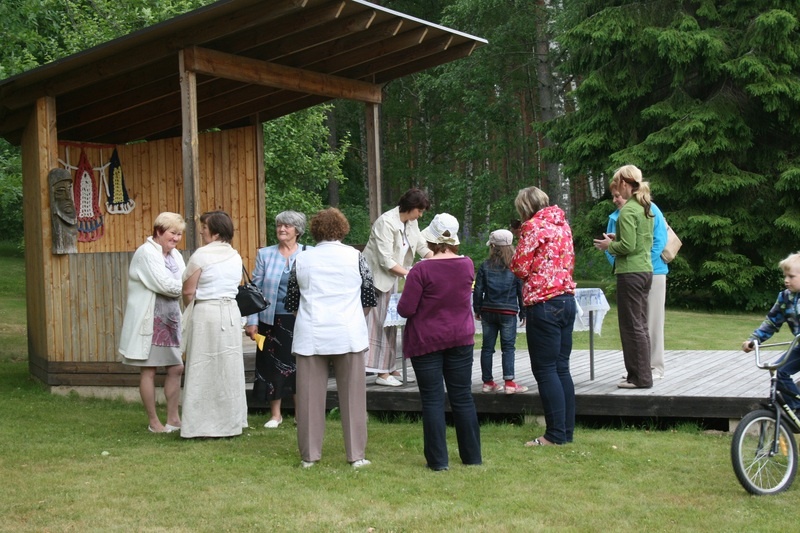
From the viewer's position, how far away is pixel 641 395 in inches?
305

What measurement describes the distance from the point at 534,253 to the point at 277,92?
6.38 meters

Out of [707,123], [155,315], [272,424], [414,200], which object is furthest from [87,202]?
[707,123]

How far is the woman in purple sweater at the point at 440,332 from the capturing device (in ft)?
20.5

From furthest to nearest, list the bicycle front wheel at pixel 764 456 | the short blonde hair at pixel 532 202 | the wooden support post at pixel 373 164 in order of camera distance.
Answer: the wooden support post at pixel 373 164 < the short blonde hair at pixel 532 202 < the bicycle front wheel at pixel 764 456

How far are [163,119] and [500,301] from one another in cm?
625

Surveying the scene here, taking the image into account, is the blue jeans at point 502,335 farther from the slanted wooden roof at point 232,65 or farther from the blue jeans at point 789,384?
the slanted wooden roof at point 232,65

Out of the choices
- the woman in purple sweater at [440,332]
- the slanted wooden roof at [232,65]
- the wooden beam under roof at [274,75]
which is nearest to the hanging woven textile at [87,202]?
the slanted wooden roof at [232,65]

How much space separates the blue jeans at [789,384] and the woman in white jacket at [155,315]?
4496mm

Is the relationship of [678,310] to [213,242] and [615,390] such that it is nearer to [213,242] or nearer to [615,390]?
[615,390]

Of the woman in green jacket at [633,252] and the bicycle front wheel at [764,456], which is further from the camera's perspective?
the woman in green jacket at [633,252]

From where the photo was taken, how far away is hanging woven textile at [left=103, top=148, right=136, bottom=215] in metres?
12.8

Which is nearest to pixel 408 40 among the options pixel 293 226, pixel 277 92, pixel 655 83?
pixel 277 92

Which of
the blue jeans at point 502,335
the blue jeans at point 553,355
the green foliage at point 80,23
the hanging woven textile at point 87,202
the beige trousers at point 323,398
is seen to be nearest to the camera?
the beige trousers at point 323,398

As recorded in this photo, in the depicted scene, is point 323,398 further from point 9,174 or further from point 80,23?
point 80,23
